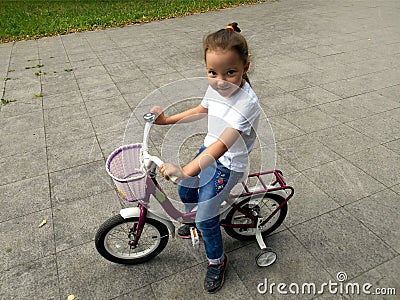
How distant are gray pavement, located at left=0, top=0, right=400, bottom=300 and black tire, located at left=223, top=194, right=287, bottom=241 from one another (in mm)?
96

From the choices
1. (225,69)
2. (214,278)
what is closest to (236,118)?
(225,69)

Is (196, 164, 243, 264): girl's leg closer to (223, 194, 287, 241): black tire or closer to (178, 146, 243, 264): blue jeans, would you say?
(178, 146, 243, 264): blue jeans

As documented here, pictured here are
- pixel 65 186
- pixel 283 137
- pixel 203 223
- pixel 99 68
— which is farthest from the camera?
pixel 99 68

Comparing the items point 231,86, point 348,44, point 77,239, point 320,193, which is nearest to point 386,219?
point 320,193

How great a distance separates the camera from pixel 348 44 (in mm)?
6883

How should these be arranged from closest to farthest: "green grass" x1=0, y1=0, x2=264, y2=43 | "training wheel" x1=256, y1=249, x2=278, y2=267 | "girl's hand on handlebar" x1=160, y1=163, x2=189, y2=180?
"girl's hand on handlebar" x1=160, y1=163, x2=189, y2=180
"training wheel" x1=256, y1=249, x2=278, y2=267
"green grass" x1=0, y1=0, x2=264, y2=43

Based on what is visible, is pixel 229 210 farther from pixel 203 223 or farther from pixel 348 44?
pixel 348 44

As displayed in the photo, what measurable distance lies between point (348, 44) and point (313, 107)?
3233 millimetres

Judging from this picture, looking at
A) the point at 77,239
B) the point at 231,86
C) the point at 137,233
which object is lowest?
the point at 77,239

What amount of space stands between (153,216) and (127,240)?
1.41 feet

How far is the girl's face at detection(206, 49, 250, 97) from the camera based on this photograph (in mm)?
1664

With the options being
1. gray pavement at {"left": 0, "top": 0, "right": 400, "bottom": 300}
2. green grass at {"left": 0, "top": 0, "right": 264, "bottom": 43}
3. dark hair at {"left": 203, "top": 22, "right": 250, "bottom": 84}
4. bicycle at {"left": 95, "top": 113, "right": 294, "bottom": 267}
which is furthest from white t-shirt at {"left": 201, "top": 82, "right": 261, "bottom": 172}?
green grass at {"left": 0, "top": 0, "right": 264, "bottom": 43}

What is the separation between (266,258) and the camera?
241 centimetres

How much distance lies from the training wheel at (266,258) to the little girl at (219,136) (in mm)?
238
